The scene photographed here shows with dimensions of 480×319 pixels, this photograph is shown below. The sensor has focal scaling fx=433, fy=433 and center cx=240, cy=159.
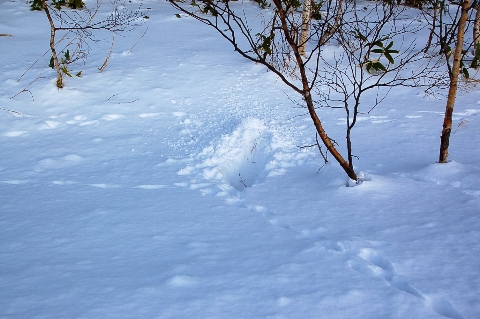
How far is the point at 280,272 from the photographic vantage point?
8.05 ft

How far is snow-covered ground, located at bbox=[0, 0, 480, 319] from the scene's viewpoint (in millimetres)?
2242

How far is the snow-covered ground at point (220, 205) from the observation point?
2.24 metres

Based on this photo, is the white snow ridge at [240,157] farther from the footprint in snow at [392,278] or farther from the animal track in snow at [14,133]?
the animal track in snow at [14,133]

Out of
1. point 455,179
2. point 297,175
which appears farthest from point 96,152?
point 455,179

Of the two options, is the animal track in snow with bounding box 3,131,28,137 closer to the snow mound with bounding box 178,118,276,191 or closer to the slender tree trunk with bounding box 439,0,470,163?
the snow mound with bounding box 178,118,276,191

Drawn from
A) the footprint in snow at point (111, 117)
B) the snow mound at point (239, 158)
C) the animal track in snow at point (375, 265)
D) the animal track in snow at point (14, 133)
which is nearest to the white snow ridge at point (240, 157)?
the snow mound at point (239, 158)

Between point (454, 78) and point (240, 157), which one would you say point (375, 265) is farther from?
point (240, 157)

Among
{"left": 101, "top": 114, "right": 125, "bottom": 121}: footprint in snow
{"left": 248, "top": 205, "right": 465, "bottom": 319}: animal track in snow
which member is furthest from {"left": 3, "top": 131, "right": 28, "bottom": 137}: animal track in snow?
{"left": 248, "top": 205, "right": 465, "bottom": 319}: animal track in snow

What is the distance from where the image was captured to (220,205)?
347 centimetres

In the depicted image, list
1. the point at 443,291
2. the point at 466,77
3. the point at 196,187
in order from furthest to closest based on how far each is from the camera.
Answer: the point at 466,77
the point at 196,187
the point at 443,291

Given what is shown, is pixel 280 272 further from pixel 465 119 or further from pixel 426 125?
pixel 465 119

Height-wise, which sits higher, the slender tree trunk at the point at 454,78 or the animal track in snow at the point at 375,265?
the slender tree trunk at the point at 454,78

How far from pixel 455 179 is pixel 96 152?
3431 millimetres

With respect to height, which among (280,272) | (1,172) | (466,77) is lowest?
(1,172)
